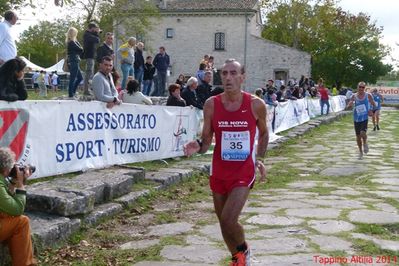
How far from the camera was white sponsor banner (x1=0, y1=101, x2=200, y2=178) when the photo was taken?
651cm

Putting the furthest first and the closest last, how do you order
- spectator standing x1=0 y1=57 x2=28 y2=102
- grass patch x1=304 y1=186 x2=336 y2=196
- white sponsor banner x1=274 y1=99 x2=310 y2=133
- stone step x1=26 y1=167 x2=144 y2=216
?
white sponsor banner x1=274 y1=99 x2=310 y2=133
grass patch x1=304 y1=186 x2=336 y2=196
spectator standing x1=0 y1=57 x2=28 y2=102
stone step x1=26 y1=167 x2=144 y2=216

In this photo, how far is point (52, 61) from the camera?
8294cm

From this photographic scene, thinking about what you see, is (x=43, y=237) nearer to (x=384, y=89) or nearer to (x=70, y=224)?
(x=70, y=224)

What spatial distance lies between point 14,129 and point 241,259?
341 centimetres

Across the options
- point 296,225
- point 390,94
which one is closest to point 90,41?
point 296,225

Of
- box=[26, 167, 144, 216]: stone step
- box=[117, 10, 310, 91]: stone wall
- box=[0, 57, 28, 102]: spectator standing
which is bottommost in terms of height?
box=[26, 167, 144, 216]: stone step

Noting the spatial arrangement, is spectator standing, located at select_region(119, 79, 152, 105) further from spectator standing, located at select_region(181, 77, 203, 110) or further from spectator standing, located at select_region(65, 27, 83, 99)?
spectator standing, located at select_region(65, 27, 83, 99)

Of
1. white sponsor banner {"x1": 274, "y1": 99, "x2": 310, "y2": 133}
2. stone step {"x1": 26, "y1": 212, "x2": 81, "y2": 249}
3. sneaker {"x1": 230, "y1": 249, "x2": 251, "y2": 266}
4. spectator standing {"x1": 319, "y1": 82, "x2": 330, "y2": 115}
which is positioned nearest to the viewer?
sneaker {"x1": 230, "y1": 249, "x2": 251, "y2": 266}

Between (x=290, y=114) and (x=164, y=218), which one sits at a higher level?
(x=290, y=114)

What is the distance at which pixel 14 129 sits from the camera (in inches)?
249

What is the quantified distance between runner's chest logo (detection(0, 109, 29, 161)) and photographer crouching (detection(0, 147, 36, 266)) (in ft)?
5.84

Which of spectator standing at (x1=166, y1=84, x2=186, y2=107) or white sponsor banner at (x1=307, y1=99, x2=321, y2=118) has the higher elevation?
spectator standing at (x1=166, y1=84, x2=186, y2=107)

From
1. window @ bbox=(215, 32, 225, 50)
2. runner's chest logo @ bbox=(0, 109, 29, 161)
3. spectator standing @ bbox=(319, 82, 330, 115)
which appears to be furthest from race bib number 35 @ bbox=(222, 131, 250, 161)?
window @ bbox=(215, 32, 225, 50)

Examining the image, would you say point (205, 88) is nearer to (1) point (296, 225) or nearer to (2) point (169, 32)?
(1) point (296, 225)
